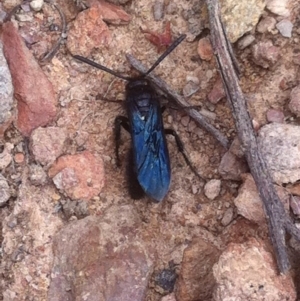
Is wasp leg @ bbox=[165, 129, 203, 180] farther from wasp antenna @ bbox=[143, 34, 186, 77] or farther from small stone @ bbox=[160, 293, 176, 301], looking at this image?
small stone @ bbox=[160, 293, 176, 301]

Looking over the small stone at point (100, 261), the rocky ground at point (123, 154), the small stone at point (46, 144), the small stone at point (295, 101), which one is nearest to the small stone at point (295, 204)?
the rocky ground at point (123, 154)

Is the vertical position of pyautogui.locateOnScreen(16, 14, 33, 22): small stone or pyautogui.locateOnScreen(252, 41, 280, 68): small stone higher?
pyautogui.locateOnScreen(16, 14, 33, 22): small stone

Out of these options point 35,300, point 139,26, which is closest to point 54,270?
point 35,300

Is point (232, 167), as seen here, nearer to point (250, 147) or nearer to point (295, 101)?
point (250, 147)

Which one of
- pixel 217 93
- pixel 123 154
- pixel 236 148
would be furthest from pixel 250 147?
pixel 123 154

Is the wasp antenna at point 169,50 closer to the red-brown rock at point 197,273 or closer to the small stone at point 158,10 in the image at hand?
the small stone at point 158,10

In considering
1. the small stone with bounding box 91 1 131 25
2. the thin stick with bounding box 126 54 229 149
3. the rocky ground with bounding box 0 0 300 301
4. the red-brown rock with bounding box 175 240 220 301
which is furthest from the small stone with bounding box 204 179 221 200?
the small stone with bounding box 91 1 131 25

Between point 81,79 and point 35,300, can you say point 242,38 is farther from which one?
point 35,300
